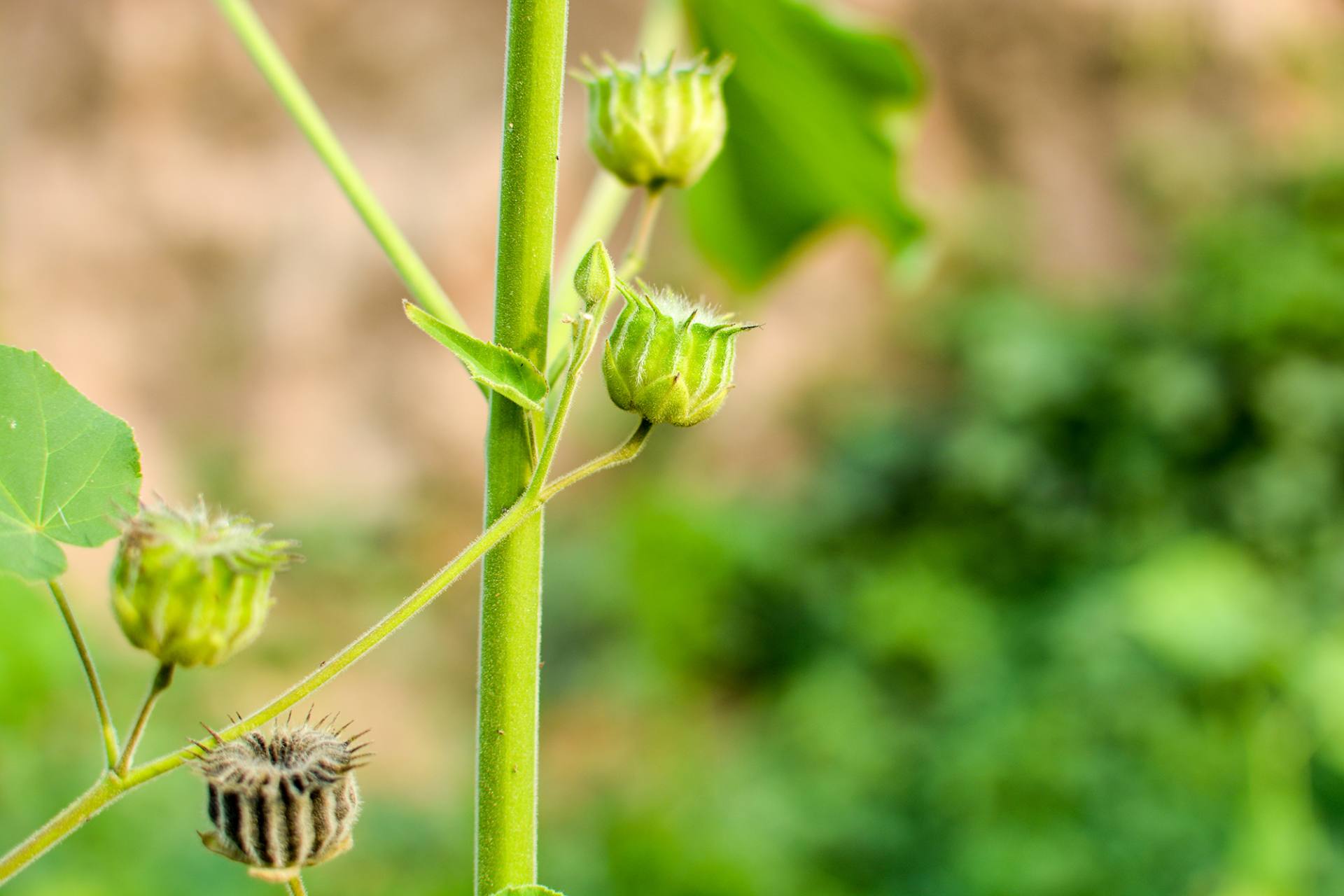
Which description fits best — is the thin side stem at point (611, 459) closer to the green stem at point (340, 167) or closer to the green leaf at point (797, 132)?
the green stem at point (340, 167)

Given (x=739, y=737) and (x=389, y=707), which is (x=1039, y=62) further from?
(x=389, y=707)

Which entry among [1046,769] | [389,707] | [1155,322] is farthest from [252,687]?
[1155,322]

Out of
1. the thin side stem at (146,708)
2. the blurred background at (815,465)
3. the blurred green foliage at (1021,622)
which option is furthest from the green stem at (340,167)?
the blurred green foliage at (1021,622)

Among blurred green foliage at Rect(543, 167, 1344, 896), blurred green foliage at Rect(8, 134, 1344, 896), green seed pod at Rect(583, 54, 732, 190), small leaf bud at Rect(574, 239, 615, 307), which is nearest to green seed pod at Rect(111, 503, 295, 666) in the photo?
small leaf bud at Rect(574, 239, 615, 307)

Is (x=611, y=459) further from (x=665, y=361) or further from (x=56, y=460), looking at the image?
(x=56, y=460)

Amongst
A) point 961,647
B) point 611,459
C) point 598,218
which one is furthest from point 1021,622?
point 611,459

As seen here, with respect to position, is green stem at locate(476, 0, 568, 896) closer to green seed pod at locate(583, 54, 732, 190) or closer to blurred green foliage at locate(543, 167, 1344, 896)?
green seed pod at locate(583, 54, 732, 190)
